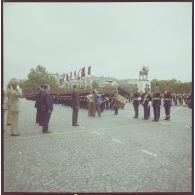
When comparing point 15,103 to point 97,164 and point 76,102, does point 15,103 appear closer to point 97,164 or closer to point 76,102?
point 76,102

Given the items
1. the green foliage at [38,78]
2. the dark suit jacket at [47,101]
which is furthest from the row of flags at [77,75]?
the dark suit jacket at [47,101]

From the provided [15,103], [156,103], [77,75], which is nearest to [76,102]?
[15,103]

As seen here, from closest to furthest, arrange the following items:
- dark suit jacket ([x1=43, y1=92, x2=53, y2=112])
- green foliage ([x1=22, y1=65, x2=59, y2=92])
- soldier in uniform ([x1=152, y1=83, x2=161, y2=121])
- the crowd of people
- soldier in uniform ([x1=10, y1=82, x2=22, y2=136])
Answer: soldier in uniform ([x1=10, y1=82, x2=22, y2=136]), the crowd of people, dark suit jacket ([x1=43, y1=92, x2=53, y2=112]), soldier in uniform ([x1=152, y1=83, x2=161, y2=121]), green foliage ([x1=22, y1=65, x2=59, y2=92])

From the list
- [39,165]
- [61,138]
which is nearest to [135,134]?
[61,138]

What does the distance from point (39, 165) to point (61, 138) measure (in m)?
3.50

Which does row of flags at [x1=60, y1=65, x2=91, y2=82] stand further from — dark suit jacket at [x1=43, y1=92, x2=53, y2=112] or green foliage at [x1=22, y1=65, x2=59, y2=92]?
dark suit jacket at [x1=43, y1=92, x2=53, y2=112]

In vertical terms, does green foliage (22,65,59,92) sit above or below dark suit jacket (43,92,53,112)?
above

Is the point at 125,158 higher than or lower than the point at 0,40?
lower

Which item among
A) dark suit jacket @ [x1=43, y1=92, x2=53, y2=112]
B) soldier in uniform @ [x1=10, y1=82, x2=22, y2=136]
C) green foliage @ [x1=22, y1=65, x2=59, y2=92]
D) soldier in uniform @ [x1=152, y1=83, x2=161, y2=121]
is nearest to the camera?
soldier in uniform @ [x1=10, y1=82, x2=22, y2=136]

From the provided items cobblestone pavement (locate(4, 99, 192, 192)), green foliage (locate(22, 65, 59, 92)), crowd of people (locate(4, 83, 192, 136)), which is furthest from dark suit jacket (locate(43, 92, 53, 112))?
green foliage (locate(22, 65, 59, 92))

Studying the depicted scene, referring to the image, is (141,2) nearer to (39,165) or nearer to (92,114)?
(39,165)

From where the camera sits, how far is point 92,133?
11.7m

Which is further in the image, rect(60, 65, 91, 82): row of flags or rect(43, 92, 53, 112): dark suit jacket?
rect(60, 65, 91, 82): row of flags

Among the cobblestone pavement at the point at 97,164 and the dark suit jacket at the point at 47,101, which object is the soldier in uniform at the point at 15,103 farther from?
the dark suit jacket at the point at 47,101
